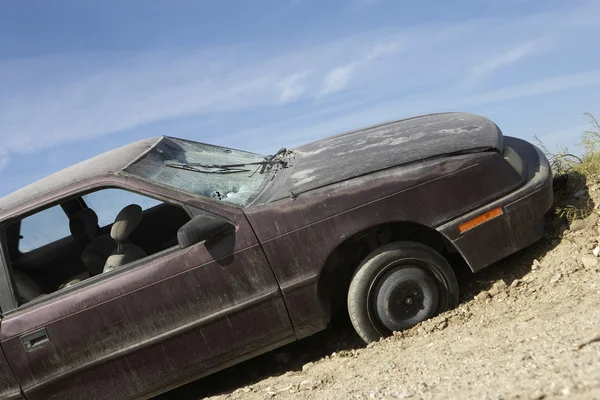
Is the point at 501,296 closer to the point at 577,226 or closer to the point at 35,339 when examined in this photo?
the point at 577,226

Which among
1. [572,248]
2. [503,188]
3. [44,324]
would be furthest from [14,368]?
[572,248]

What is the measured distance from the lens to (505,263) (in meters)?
4.48

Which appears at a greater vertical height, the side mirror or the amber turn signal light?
the side mirror

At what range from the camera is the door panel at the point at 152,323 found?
378cm

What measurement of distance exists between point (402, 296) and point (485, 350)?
694 millimetres

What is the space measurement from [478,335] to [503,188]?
0.98 metres

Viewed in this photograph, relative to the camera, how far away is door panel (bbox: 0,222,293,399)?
378 cm

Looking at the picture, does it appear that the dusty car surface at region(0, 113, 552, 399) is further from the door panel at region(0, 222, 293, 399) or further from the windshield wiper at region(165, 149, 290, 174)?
the windshield wiper at region(165, 149, 290, 174)

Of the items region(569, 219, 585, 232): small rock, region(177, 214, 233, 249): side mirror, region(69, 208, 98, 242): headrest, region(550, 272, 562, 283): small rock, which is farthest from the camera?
region(69, 208, 98, 242): headrest

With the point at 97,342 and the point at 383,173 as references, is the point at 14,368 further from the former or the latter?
the point at 383,173

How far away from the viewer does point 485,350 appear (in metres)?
3.34

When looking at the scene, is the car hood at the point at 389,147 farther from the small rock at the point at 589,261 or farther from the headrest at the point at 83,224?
the headrest at the point at 83,224

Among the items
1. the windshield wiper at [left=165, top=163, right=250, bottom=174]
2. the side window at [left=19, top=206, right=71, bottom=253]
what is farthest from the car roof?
the windshield wiper at [left=165, top=163, right=250, bottom=174]

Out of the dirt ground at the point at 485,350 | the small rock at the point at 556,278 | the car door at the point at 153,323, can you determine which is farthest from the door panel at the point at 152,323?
the small rock at the point at 556,278
